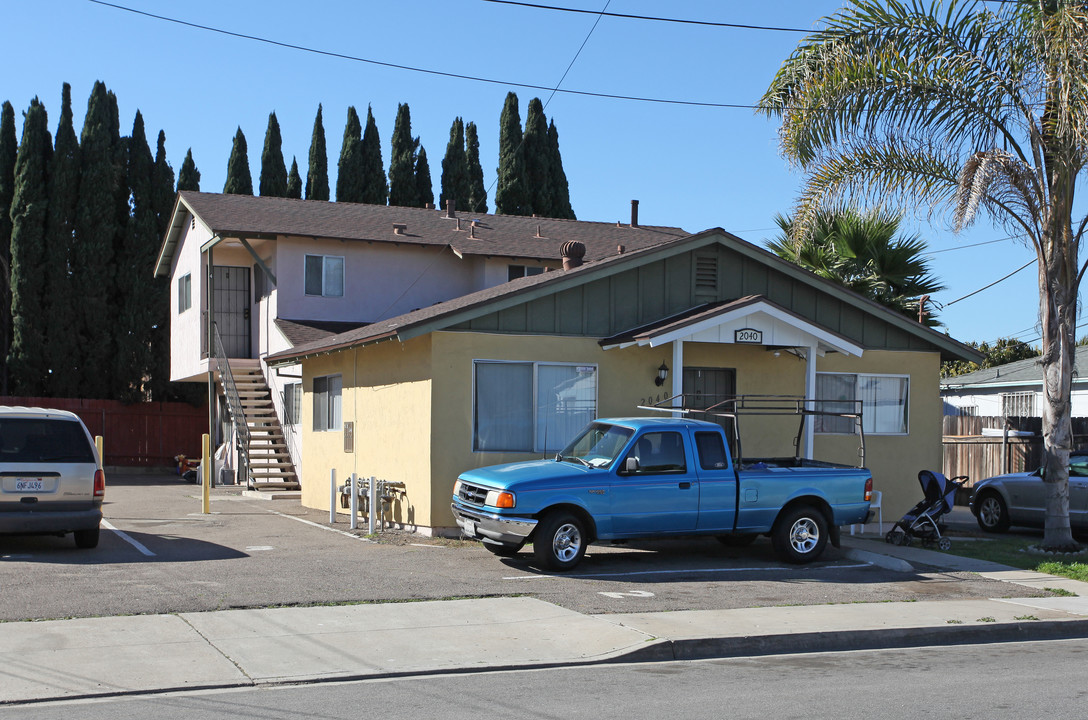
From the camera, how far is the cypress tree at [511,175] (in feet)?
159

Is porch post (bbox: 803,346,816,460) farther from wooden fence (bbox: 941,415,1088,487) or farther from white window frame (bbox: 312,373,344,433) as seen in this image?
white window frame (bbox: 312,373,344,433)

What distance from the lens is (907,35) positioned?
14.9m

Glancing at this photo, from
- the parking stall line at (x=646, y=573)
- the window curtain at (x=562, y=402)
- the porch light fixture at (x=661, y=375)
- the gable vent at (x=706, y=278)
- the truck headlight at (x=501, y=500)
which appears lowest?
the parking stall line at (x=646, y=573)

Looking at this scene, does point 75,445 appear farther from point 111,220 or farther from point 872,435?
point 111,220

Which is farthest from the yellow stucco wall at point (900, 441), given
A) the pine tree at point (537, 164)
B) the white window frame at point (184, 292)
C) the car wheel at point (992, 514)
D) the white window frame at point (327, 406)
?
the pine tree at point (537, 164)

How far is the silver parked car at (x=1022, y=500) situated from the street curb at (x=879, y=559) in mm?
4534

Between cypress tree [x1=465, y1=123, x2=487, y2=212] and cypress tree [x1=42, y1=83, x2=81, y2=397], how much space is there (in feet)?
59.0

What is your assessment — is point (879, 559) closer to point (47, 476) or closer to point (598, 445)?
point (598, 445)

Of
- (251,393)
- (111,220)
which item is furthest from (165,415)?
(251,393)

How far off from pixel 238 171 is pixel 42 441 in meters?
34.9

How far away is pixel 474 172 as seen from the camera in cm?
5050

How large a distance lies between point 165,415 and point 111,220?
695 centimetres

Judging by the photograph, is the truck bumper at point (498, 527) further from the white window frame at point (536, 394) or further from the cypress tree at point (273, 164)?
the cypress tree at point (273, 164)

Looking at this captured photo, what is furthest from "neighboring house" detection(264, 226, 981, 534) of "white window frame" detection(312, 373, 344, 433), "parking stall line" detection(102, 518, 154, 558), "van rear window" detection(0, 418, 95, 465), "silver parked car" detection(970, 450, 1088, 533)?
"van rear window" detection(0, 418, 95, 465)
